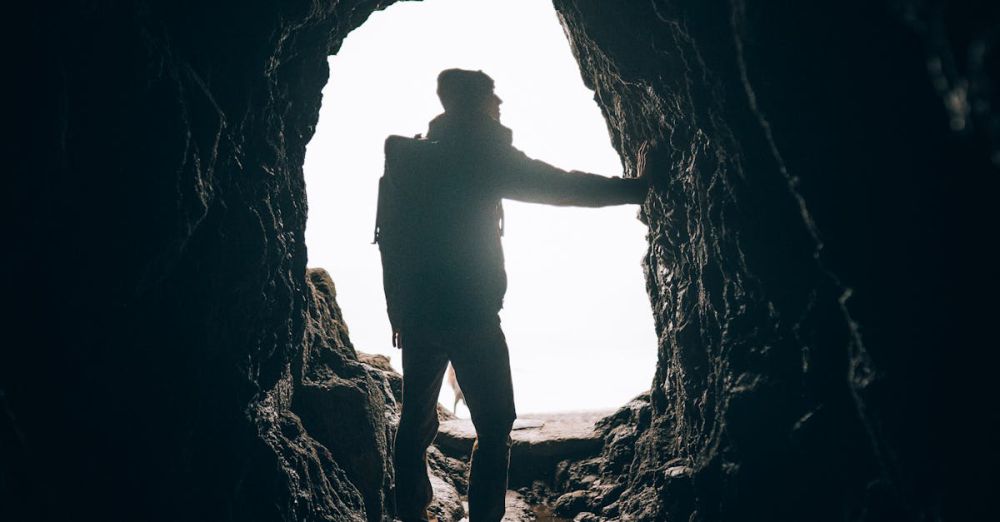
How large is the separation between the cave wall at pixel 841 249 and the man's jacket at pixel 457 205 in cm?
104

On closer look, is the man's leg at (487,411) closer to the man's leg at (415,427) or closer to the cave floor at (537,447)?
the man's leg at (415,427)

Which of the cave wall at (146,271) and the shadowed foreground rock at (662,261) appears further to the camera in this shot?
the cave wall at (146,271)

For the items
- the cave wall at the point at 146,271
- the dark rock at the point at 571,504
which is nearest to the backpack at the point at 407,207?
the cave wall at the point at 146,271

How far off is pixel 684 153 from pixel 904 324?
2.15 meters

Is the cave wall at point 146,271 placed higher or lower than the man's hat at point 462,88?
lower

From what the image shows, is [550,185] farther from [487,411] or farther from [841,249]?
[841,249]

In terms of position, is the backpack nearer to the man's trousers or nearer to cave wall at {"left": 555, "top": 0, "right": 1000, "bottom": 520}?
the man's trousers

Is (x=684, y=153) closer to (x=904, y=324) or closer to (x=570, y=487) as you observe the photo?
(x=904, y=324)

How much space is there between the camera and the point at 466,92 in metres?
3.91

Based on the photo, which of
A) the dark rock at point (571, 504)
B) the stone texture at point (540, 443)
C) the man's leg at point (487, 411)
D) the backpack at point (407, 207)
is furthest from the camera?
the stone texture at point (540, 443)

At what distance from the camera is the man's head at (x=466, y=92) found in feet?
12.8

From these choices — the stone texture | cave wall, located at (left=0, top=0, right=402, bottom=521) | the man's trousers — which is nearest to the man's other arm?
the man's trousers

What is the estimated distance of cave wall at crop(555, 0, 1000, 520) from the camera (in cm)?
181

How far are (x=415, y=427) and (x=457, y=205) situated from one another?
5.14 feet
